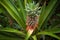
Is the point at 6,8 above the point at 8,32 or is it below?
above

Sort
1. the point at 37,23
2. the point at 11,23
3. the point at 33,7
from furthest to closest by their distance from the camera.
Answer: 1. the point at 11,23
2. the point at 37,23
3. the point at 33,7

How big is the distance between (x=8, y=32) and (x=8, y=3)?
283 mm

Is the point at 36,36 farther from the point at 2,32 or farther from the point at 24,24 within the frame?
the point at 2,32

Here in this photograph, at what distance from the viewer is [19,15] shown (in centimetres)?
171

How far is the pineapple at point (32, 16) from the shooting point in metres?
1.52

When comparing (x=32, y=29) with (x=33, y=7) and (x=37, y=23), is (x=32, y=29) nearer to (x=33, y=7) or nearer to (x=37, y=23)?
(x=37, y=23)

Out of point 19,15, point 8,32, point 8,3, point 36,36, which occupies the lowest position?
point 36,36

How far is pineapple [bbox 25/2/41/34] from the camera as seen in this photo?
59.7 inches

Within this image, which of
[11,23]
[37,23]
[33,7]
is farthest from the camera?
[11,23]

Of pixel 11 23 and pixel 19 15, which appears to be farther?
pixel 11 23

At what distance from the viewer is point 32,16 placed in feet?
5.15

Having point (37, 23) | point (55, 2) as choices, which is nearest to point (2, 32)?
point (37, 23)

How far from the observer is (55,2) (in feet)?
5.58

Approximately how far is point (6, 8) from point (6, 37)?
0.91 feet
